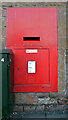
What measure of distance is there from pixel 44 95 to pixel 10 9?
8.92 feet

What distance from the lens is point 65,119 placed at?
10.4 ft

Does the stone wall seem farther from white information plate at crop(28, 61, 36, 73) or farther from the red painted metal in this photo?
white information plate at crop(28, 61, 36, 73)

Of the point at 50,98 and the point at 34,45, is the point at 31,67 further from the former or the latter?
the point at 50,98

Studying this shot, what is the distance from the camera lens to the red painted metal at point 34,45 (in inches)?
140

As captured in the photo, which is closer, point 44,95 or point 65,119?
point 65,119

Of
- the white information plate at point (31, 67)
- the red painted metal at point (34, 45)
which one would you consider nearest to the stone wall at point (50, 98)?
the red painted metal at point (34, 45)

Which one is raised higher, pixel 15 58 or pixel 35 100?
pixel 15 58

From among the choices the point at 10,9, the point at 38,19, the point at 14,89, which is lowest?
the point at 14,89

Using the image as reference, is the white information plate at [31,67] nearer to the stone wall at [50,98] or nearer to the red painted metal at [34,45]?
the red painted metal at [34,45]

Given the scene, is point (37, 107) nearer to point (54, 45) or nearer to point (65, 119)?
point (65, 119)

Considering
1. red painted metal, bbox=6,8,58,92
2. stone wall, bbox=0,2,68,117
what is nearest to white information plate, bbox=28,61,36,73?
red painted metal, bbox=6,8,58,92

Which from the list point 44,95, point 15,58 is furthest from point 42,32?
point 44,95

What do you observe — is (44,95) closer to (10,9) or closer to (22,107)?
(22,107)

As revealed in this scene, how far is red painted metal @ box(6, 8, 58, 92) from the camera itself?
3.56 metres
